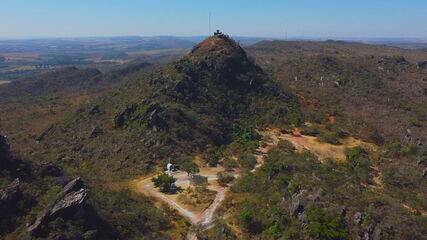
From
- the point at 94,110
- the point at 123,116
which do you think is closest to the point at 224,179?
the point at 123,116

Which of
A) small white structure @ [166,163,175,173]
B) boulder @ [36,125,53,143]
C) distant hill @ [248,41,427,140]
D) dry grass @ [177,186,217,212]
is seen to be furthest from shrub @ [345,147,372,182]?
boulder @ [36,125,53,143]

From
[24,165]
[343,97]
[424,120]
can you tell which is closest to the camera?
[24,165]

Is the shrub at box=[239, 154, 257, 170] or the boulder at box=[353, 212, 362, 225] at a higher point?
the boulder at box=[353, 212, 362, 225]

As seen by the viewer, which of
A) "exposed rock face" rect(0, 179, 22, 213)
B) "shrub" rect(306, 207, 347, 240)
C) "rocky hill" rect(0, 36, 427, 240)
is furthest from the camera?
"rocky hill" rect(0, 36, 427, 240)

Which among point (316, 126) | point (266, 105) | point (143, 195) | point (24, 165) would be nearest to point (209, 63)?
point (266, 105)

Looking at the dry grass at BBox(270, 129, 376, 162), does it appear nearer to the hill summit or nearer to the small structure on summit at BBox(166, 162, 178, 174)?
the hill summit

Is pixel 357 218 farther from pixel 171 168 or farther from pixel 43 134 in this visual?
pixel 43 134

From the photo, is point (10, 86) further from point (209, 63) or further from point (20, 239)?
point (20, 239)

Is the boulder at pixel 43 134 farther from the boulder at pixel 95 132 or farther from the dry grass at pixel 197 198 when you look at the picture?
the dry grass at pixel 197 198
